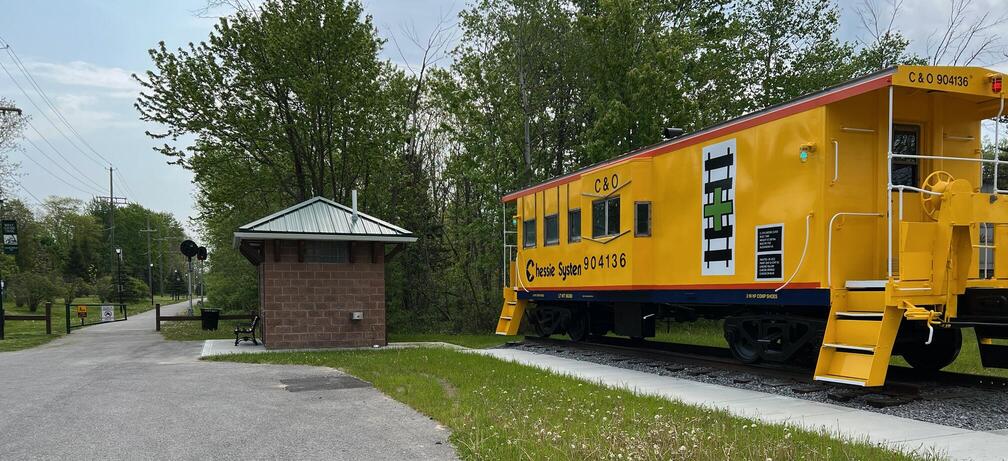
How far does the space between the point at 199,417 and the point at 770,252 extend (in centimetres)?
712

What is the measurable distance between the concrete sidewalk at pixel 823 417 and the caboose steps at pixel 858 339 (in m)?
0.38

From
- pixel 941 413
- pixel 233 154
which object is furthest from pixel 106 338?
pixel 941 413

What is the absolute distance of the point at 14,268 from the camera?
41.8 m

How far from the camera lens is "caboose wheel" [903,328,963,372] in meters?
8.61

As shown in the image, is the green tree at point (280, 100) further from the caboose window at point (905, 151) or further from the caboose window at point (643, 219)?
the caboose window at point (905, 151)

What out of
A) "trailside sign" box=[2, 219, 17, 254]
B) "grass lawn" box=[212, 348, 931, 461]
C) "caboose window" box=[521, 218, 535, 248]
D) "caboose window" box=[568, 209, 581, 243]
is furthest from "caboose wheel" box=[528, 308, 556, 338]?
"trailside sign" box=[2, 219, 17, 254]

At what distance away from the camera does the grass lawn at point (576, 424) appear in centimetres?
498

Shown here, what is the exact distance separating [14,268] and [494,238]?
3660 centimetres

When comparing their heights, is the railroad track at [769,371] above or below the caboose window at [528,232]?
below

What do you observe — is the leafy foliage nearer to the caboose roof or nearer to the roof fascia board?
the roof fascia board

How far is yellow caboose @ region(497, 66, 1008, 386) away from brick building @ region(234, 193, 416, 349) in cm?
693

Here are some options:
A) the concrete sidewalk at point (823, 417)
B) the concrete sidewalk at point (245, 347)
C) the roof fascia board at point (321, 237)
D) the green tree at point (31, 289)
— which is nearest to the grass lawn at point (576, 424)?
the concrete sidewalk at point (823, 417)

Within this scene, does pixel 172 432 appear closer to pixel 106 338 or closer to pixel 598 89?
pixel 106 338

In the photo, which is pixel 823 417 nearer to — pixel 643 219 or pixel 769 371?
pixel 769 371
